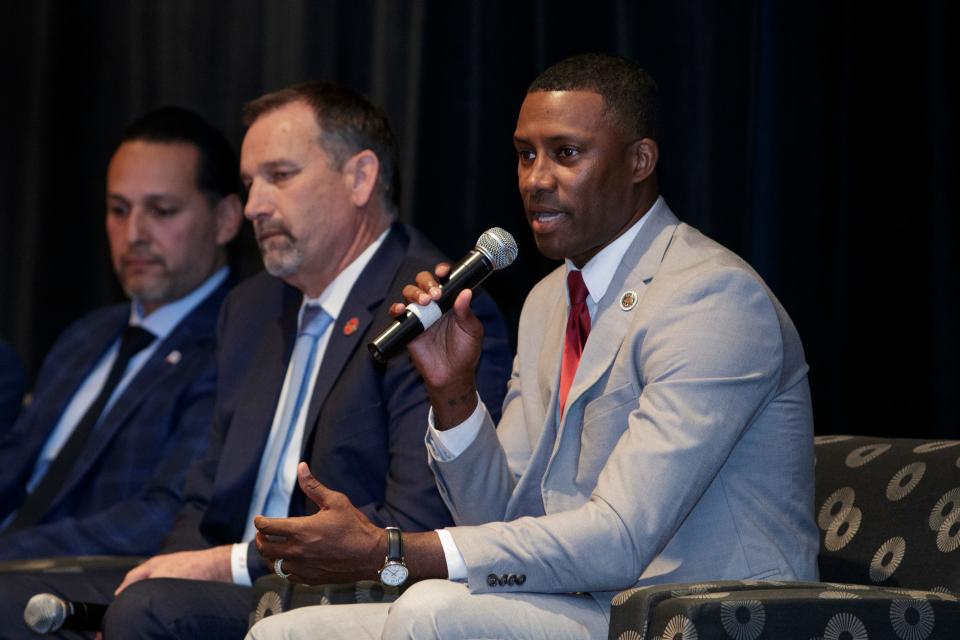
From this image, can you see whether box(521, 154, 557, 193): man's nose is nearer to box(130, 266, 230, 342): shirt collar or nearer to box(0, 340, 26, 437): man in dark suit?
box(130, 266, 230, 342): shirt collar

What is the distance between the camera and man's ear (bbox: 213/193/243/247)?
12.7 feet

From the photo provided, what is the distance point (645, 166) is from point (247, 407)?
3.75ft

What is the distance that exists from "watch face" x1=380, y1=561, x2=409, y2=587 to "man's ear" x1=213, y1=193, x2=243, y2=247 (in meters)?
2.11

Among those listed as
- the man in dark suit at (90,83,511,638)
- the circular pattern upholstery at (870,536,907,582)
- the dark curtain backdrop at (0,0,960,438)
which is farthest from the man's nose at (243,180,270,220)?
the circular pattern upholstery at (870,536,907,582)

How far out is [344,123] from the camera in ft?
10.4

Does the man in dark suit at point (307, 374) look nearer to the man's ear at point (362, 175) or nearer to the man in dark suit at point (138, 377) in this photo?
the man's ear at point (362, 175)

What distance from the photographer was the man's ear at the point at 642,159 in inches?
92.5

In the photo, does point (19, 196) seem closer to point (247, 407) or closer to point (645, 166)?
point (247, 407)

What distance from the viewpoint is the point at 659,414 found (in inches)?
78.0

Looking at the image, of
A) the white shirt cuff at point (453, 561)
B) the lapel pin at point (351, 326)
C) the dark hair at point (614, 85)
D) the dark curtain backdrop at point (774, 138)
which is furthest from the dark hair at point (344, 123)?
the white shirt cuff at point (453, 561)

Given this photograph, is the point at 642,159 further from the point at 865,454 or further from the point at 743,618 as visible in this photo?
the point at 743,618

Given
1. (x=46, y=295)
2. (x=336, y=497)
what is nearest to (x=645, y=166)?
(x=336, y=497)

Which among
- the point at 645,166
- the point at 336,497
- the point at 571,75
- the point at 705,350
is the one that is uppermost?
the point at 571,75

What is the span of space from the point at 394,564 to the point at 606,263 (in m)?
0.70
